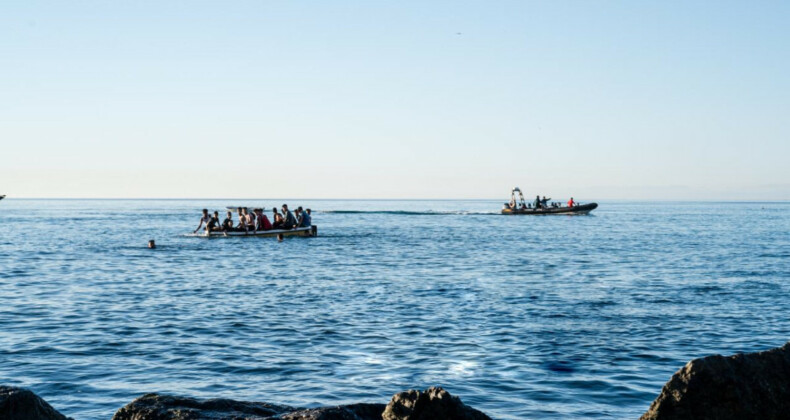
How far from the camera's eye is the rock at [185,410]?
6.90 metres

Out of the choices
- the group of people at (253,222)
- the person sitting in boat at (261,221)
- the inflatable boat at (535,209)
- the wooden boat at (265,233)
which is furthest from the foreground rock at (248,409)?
the inflatable boat at (535,209)

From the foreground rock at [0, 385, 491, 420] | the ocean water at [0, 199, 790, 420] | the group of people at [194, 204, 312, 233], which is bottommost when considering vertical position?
the ocean water at [0, 199, 790, 420]

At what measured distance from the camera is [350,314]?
58.5 feet

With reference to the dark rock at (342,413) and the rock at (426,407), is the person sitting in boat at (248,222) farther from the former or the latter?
the rock at (426,407)

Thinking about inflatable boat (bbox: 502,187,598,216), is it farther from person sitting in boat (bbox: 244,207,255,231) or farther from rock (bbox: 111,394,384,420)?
rock (bbox: 111,394,384,420)

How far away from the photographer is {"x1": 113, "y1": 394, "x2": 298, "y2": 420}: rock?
6902 millimetres

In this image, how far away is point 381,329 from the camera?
15.7 metres

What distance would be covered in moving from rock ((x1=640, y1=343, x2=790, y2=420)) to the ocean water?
11.3 ft

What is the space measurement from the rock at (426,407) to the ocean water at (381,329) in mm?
3579

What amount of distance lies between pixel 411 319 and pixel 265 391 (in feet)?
21.9

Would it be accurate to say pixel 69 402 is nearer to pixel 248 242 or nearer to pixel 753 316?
pixel 753 316

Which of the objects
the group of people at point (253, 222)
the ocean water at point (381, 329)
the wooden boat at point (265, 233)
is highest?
the group of people at point (253, 222)

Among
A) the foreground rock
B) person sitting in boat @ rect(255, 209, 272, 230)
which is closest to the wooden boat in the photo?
person sitting in boat @ rect(255, 209, 272, 230)

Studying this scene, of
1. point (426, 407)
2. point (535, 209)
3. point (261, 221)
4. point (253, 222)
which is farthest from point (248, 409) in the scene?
point (535, 209)
